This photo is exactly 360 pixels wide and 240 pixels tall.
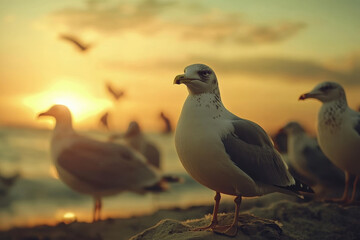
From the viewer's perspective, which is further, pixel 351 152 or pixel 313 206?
pixel 351 152

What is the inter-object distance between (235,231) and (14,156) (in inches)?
680

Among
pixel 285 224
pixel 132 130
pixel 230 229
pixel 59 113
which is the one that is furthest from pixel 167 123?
pixel 230 229

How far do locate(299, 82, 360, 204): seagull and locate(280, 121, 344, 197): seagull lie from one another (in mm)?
1698

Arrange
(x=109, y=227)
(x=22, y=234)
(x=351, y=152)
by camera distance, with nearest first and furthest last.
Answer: (x=351, y=152)
(x=109, y=227)
(x=22, y=234)

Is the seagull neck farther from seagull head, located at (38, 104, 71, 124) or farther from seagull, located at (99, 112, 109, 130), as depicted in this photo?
seagull, located at (99, 112, 109, 130)

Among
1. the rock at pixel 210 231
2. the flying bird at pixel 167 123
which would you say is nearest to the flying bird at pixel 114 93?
the flying bird at pixel 167 123

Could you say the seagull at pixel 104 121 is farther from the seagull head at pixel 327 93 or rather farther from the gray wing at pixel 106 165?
the seagull head at pixel 327 93

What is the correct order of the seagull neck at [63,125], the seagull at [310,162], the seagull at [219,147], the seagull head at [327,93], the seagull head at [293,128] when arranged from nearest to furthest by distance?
the seagull at [219,147] < the seagull head at [327,93] < the seagull neck at [63,125] < the seagull at [310,162] < the seagull head at [293,128]

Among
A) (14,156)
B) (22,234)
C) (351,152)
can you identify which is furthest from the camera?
(14,156)

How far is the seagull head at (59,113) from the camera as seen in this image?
8.20 meters

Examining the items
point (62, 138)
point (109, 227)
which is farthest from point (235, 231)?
point (62, 138)

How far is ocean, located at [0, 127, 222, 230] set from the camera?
11250 mm

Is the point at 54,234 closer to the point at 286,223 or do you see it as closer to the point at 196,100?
the point at 286,223

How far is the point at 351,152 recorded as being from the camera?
256 inches
